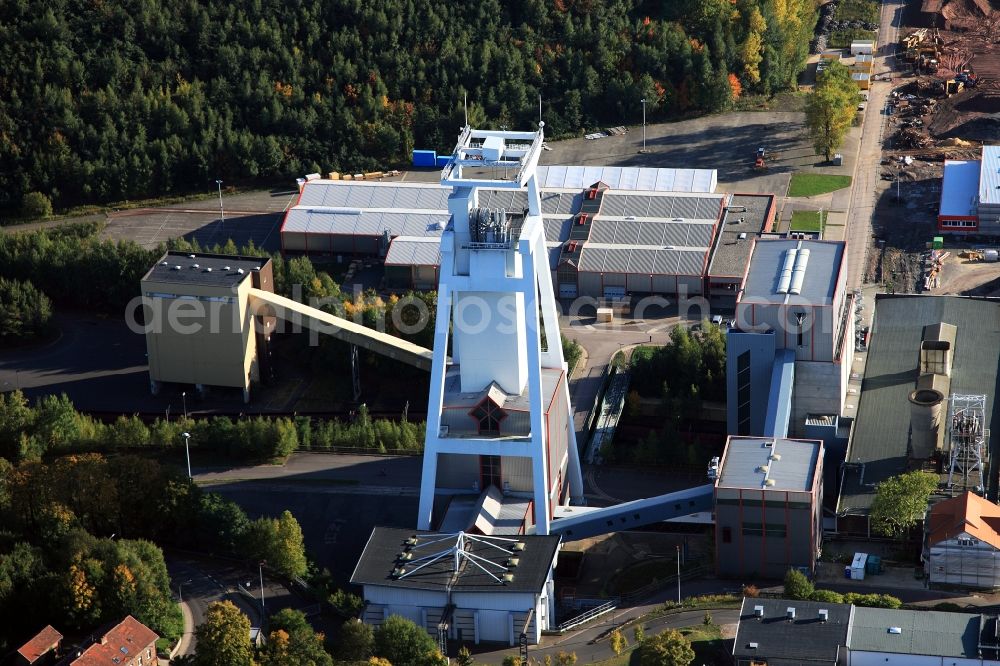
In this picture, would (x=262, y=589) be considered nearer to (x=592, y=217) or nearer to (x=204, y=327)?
(x=204, y=327)

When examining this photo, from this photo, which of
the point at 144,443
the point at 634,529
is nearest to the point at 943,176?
the point at 634,529

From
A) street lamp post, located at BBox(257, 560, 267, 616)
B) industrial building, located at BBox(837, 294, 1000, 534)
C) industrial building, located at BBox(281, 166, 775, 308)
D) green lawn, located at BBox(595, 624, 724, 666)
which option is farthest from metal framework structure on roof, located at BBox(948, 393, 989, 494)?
street lamp post, located at BBox(257, 560, 267, 616)

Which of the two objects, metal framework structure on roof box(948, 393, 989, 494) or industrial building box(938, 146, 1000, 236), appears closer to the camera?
metal framework structure on roof box(948, 393, 989, 494)

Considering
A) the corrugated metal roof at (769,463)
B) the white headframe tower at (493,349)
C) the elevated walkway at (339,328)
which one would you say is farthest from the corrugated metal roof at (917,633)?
the elevated walkway at (339,328)

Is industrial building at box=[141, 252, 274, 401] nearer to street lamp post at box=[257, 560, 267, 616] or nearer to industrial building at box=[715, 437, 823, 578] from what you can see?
street lamp post at box=[257, 560, 267, 616]

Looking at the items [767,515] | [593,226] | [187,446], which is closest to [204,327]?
[187,446]

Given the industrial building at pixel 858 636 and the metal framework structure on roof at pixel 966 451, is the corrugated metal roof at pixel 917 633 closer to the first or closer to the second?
the industrial building at pixel 858 636
